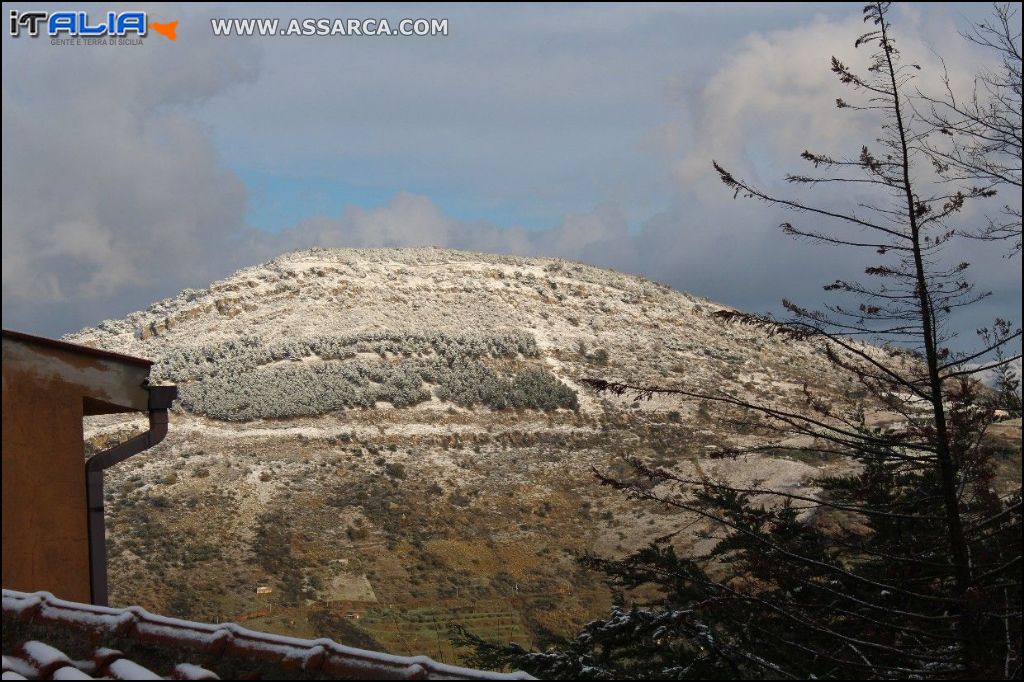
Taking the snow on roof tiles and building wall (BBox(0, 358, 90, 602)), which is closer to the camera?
the snow on roof tiles

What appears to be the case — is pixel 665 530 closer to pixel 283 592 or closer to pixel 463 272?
pixel 283 592

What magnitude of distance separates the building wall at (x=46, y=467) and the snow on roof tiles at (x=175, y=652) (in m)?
1.51

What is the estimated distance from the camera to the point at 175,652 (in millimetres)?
4969

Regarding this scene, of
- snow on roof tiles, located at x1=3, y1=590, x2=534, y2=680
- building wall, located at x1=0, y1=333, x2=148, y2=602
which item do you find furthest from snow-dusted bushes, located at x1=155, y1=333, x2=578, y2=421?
snow on roof tiles, located at x1=3, y1=590, x2=534, y2=680

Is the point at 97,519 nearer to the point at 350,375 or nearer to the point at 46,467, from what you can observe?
the point at 46,467

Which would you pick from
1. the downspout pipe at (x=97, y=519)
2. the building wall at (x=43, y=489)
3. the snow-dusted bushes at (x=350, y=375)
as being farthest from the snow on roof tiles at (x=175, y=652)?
the snow-dusted bushes at (x=350, y=375)

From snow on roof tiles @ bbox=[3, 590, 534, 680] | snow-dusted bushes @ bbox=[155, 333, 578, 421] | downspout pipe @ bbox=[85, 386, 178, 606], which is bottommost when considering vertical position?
snow on roof tiles @ bbox=[3, 590, 534, 680]

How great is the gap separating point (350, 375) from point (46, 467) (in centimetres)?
2907

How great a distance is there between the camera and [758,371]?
134 ft

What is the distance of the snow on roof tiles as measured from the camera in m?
4.50

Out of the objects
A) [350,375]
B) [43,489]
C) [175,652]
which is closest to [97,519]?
[43,489]

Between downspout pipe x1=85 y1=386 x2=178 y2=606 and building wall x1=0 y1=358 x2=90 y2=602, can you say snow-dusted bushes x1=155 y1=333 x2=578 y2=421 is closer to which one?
downspout pipe x1=85 y1=386 x2=178 y2=606

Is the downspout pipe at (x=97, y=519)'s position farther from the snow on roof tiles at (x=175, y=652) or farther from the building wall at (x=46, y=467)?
the snow on roof tiles at (x=175, y=652)

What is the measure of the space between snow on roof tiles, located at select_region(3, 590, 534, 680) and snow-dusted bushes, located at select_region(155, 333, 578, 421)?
2803 cm
